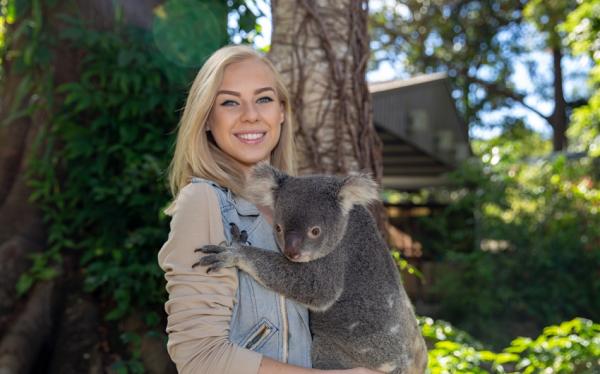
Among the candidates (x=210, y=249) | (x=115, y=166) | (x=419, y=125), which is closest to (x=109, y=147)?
(x=115, y=166)

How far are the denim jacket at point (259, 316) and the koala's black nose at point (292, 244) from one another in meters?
0.12

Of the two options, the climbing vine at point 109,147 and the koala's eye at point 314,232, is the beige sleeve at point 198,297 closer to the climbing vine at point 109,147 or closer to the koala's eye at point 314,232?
the koala's eye at point 314,232

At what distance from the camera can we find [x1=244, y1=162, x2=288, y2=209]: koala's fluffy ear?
75.1 inches

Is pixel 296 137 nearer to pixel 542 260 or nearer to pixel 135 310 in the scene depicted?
pixel 135 310

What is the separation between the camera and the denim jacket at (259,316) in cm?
164

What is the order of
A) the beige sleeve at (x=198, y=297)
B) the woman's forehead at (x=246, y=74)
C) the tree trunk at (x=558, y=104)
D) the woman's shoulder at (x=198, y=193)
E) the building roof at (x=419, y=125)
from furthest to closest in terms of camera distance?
the tree trunk at (x=558, y=104), the building roof at (x=419, y=125), the woman's forehead at (x=246, y=74), the woman's shoulder at (x=198, y=193), the beige sleeve at (x=198, y=297)

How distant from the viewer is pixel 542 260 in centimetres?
696

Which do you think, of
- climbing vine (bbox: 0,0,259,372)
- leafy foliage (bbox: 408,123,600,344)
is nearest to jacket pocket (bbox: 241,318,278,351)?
climbing vine (bbox: 0,0,259,372)

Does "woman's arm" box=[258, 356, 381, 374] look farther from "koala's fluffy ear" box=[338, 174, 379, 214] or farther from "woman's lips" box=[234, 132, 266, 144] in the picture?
"woman's lips" box=[234, 132, 266, 144]

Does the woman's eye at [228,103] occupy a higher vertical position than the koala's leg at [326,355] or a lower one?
higher

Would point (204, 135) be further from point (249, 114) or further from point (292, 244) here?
point (292, 244)

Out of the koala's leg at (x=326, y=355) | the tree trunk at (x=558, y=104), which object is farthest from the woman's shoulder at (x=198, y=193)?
the tree trunk at (x=558, y=104)

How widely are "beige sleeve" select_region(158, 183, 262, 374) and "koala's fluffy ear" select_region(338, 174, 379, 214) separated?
1.46 feet

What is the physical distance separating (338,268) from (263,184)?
35cm
